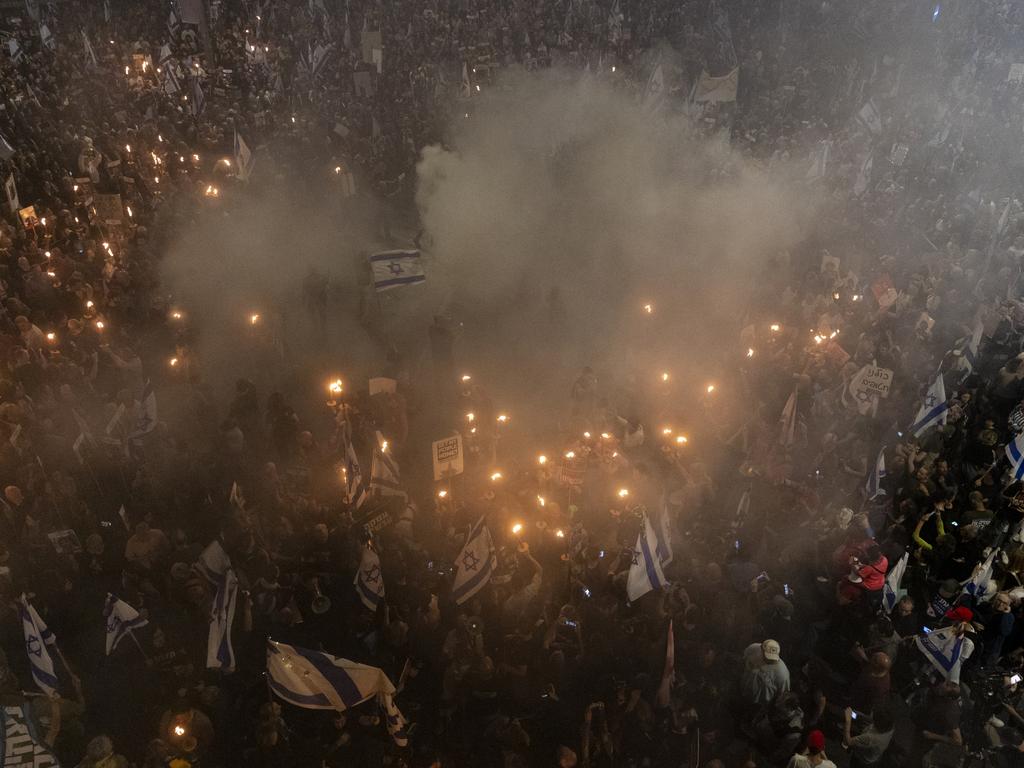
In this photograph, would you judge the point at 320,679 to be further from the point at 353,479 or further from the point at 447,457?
the point at 447,457

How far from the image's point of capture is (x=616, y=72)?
20016 millimetres

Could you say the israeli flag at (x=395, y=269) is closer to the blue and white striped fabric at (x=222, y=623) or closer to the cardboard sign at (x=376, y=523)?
the cardboard sign at (x=376, y=523)

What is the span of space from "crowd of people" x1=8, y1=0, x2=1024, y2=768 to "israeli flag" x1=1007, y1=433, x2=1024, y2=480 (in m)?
0.06

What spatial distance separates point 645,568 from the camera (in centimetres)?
647

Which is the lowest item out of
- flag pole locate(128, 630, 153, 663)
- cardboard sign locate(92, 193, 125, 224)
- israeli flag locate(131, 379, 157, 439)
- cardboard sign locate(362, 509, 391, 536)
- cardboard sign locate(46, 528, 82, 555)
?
flag pole locate(128, 630, 153, 663)

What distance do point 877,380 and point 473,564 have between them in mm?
5761

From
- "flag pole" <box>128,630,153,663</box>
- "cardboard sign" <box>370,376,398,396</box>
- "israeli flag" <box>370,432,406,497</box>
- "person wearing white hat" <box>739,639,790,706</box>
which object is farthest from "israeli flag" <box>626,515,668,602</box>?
"flag pole" <box>128,630,153,663</box>

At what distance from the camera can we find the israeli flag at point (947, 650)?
5.83 m

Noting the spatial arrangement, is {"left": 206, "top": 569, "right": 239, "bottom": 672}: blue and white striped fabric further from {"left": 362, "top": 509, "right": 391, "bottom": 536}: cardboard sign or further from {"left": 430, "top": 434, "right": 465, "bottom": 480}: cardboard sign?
{"left": 430, "top": 434, "right": 465, "bottom": 480}: cardboard sign

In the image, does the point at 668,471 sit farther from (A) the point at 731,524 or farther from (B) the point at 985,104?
(B) the point at 985,104

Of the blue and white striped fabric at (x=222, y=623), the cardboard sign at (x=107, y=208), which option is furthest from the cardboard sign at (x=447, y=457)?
the cardboard sign at (x=107, y=208)

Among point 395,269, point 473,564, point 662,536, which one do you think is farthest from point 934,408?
point 395,269

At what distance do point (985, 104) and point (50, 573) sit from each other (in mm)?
22445

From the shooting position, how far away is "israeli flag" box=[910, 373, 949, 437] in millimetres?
8008
